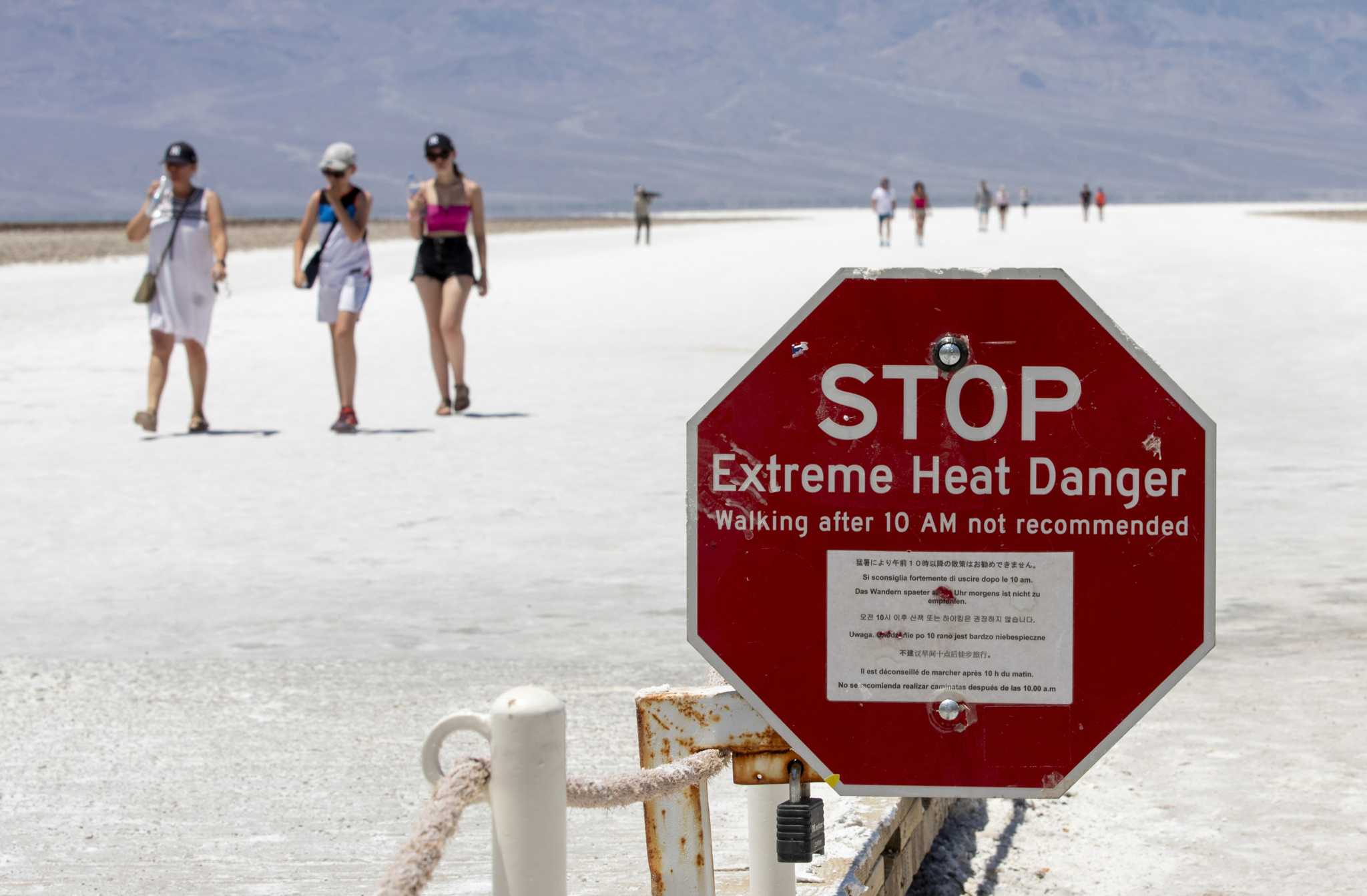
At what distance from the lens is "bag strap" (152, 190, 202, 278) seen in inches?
→ 468

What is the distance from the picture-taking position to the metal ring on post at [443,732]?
2861mm

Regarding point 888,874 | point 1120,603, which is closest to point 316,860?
point 888,874

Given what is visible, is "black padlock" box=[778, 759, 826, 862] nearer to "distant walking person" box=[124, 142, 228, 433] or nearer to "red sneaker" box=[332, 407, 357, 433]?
"red sneaker" box=[332, 407, 357, 433]

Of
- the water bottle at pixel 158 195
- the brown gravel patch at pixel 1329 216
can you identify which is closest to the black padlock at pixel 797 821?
the water bottle at pixel 158 195

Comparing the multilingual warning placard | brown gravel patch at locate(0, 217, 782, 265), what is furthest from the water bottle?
brown gravel patch at locate(0, 217, 782, 265)

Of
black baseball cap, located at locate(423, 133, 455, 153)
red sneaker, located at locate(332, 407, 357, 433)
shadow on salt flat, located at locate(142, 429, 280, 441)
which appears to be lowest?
shadow on salt flat, located at locate(142, 429, 280, 441)

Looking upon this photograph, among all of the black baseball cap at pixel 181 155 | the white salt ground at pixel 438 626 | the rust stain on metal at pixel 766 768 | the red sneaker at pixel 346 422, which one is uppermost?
the black baseball cap at pixel 181 155

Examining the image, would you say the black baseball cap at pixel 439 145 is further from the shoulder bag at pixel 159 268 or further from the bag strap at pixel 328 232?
the shoulder bag at pixel 159 268

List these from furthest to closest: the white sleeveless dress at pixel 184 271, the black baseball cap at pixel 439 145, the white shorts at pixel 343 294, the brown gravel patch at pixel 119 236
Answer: the brown gravel patch at pixel 119 236, the black baseball cap at pixel 439 145, the white sleeveless dress at pixel 184 271, the white shorts at pixel 343 294

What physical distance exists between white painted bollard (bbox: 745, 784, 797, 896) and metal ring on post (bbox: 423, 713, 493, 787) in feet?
2.54

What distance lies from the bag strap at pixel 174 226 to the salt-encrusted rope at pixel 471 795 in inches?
360

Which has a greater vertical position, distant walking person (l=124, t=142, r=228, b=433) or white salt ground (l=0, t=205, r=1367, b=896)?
distant walking person (l=124, t=142, r=228, b=433)

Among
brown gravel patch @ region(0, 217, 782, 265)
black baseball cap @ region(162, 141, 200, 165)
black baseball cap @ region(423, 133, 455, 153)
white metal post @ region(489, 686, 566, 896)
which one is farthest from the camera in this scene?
brown gravel patch @ region(0, 217, 782, 265)

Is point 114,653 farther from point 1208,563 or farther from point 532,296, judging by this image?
point 532,296
